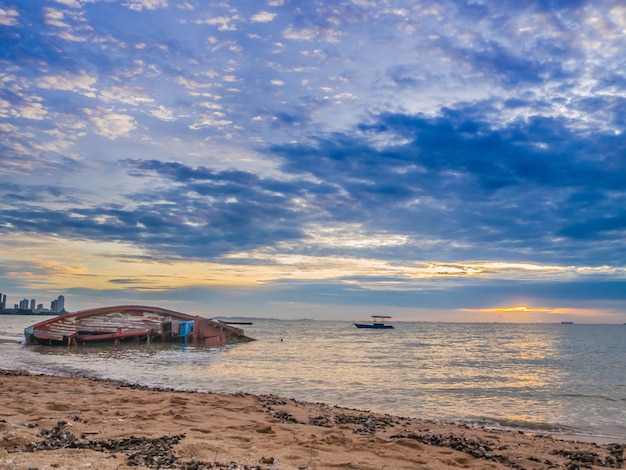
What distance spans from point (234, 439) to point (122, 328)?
42367mm

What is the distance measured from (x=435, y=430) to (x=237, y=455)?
647cm

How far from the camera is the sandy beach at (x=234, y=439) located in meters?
7.11

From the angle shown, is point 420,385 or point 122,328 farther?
point 122,328

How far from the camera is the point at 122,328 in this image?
46844 millimetres

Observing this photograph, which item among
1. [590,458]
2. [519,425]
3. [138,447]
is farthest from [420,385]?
[138,447]

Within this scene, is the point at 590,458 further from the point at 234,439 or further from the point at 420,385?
the point at 420,385

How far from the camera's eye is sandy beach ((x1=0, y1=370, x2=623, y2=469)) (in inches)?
280

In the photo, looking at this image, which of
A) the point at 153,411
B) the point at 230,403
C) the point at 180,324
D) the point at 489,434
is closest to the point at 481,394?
the point at 489,434

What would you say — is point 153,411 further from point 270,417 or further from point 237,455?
point 237,455

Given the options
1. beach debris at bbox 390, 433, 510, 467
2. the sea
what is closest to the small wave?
the sea

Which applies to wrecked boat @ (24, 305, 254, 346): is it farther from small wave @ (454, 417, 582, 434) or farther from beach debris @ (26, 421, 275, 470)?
beach debris @ (26, 421, 275, 470)

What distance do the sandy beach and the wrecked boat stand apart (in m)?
33.9

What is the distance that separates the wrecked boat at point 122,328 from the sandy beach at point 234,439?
3394 cm

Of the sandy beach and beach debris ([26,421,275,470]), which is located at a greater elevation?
beach debris ([26,421,275,470])
